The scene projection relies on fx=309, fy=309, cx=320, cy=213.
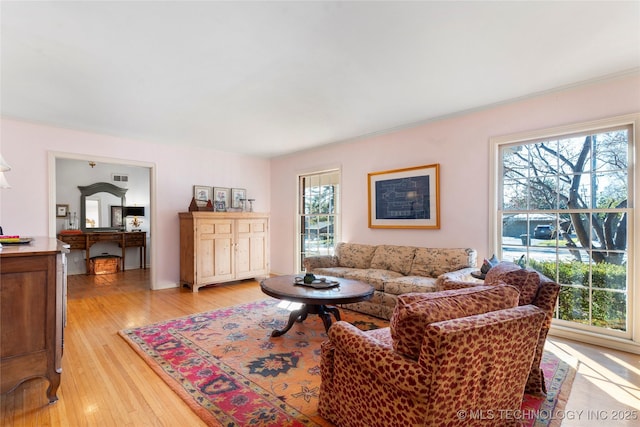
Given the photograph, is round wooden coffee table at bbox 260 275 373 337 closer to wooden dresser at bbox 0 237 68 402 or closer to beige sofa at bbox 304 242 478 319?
beige sofa at bbox 304 242 478 319

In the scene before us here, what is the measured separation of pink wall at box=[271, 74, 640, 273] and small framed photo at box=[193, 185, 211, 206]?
1858 mm

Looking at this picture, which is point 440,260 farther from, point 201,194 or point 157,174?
point 157,174

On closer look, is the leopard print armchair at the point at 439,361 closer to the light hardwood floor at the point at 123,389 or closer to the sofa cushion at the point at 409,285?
the light hardwood floor at the point at 123,389

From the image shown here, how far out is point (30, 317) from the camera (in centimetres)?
192

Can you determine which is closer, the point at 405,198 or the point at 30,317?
the point at 30,317

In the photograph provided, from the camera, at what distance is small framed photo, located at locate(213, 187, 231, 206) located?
589cm

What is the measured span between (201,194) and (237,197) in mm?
723

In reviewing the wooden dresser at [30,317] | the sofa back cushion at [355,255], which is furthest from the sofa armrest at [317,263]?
the wooden dresser at [30,317]

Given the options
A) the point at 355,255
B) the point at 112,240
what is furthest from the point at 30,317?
the point at 112,240

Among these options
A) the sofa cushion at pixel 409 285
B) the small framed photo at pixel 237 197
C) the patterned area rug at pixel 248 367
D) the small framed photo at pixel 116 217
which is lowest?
the patterned area rug at pixel 248 367

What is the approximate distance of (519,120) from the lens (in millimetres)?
3410

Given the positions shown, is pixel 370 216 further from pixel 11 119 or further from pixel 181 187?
pixel 11 119

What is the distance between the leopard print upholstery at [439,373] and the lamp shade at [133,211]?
7354 mm

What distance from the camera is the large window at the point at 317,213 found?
218 inches
